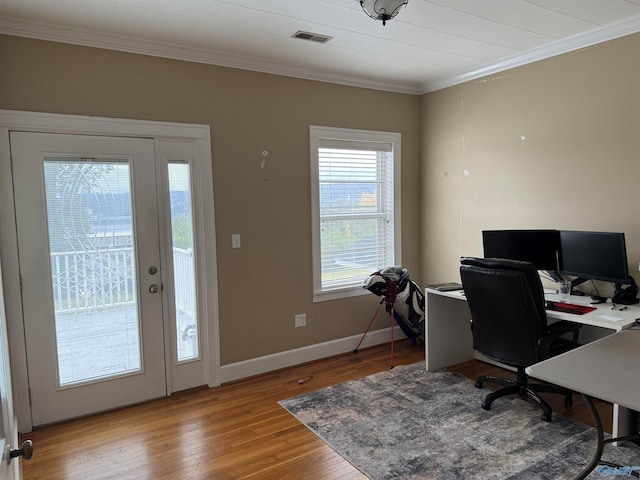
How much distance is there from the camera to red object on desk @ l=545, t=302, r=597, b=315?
2904mm

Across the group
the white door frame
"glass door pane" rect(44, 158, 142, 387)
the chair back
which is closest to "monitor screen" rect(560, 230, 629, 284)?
the chair back

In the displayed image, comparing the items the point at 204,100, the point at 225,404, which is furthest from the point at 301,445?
the point at 204,100

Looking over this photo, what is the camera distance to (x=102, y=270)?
3168 mm

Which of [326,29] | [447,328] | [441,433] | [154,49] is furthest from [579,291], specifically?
[154,49]

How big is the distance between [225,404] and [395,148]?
2.93m

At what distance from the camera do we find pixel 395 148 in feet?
15.0

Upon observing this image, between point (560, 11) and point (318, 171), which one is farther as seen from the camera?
point (318, 171)

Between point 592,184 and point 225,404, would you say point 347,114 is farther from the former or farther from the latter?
point 225,404

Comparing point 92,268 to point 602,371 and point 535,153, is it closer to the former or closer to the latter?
point 602,371

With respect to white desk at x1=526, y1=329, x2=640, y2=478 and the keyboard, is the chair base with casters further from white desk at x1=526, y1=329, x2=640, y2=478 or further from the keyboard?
white desk at x1=526, y1=329, x2=640, y2=478

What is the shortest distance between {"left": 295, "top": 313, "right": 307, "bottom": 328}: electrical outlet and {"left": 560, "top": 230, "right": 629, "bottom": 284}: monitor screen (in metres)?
2.17

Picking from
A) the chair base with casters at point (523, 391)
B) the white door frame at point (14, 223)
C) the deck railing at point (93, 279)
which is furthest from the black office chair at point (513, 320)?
the deck railing at point (93, 279)

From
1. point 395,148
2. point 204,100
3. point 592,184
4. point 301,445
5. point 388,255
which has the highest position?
point 204,100

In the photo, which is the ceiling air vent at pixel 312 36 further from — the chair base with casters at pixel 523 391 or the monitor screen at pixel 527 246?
the chair base with casters at pixel 523 391
